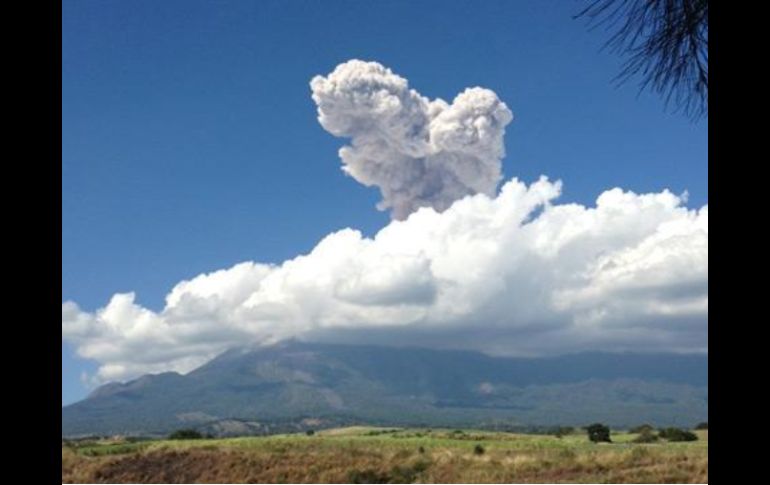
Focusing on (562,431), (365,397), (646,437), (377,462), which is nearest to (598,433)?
(646,437)

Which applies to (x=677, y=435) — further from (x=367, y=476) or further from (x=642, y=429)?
(x=367, y=476)

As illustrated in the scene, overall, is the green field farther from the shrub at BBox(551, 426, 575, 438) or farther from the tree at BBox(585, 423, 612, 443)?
the shrub at BBox(551, 426, 575, 438)

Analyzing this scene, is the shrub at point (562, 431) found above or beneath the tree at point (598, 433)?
beneath

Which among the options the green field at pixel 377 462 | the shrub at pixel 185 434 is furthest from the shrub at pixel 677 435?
the shrub at pixel 185 434

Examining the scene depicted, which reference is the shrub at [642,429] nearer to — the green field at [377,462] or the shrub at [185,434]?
the green field at [377,462]

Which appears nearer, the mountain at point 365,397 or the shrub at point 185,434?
the shrub at point 185,434
